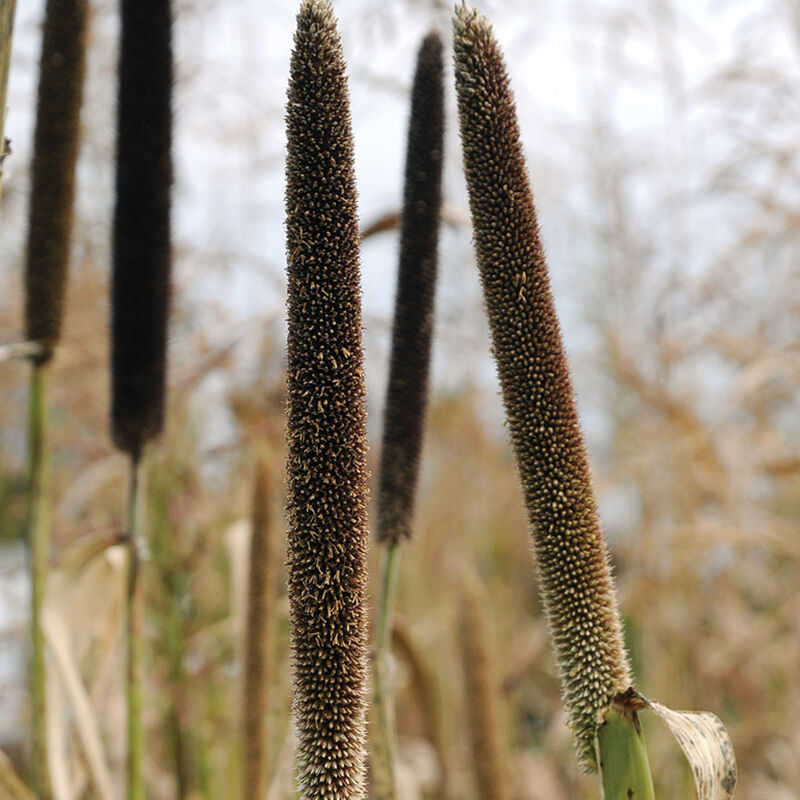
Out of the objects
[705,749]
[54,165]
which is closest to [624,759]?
[705,749]

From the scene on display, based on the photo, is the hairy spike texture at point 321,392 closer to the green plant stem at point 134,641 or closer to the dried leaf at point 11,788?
the green plant stem at point 134,641

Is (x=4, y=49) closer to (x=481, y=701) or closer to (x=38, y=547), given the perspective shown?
(x=38, y=547)

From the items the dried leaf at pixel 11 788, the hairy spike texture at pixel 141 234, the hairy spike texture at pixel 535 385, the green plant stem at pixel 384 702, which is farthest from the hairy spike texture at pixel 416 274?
the dried leaf at pixel 11 788

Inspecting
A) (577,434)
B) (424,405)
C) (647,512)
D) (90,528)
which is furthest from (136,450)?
(647,512)

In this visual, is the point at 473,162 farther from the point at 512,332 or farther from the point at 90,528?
the point at 90,528

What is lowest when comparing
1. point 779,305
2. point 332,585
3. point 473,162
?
point 332,585
